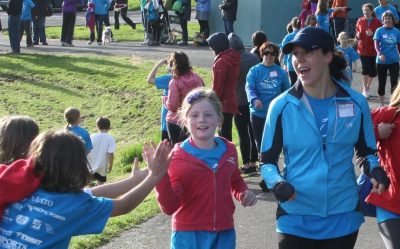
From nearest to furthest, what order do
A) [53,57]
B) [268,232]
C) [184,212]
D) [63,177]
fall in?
[63,177]
[184,212]
[268,232]
[53,57]

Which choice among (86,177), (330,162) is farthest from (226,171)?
(86,177)

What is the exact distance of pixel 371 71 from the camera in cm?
1717

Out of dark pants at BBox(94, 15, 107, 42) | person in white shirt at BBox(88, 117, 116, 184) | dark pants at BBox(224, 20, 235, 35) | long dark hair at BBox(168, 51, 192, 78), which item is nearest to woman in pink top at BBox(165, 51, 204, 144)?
long dark hair at BBox(168, 51, 192, 78)

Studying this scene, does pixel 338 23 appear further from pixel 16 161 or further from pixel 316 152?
pixel 16 161

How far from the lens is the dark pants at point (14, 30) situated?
2411 cm

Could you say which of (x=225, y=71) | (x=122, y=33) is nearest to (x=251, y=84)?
(x=225, y=71)

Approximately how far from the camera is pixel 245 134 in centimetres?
1183

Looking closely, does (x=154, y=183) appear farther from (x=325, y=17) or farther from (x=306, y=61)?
(x=325, y=17)

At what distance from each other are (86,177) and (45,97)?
1662cm

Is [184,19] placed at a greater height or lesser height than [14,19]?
lesser

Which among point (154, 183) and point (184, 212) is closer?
point (154, 183)

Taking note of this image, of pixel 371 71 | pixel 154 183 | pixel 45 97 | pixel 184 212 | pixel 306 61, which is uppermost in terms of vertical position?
pixel 306 61

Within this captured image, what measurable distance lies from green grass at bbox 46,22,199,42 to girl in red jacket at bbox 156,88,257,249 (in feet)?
73.6

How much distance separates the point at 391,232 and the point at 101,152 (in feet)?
29.1
